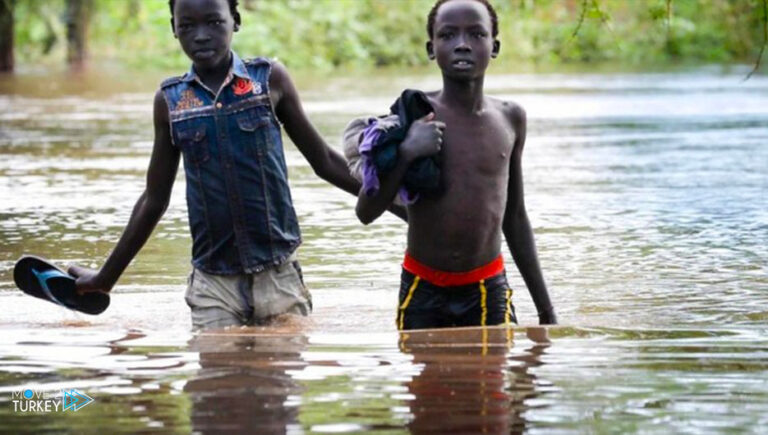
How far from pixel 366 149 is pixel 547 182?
6.93m

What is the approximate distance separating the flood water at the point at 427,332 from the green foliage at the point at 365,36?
59.9 feet

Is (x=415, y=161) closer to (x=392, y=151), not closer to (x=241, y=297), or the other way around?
(x=392, y=151)

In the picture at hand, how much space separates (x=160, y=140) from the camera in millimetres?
5371

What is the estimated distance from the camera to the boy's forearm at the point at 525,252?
5469 millimetres

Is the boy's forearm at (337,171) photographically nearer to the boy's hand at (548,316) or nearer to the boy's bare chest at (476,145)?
the boy's bare chest at (476,145)

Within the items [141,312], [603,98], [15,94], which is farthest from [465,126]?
[15,94]

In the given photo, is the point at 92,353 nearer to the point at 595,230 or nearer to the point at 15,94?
the point at 595,230

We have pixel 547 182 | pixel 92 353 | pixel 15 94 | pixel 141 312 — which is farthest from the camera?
pixel 15 94

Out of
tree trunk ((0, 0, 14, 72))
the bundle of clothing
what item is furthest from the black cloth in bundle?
tree trunk ((0, 0, 14, 72))

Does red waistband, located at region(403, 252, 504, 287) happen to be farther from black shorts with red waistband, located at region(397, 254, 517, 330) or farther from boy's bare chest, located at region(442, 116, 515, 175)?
boy's bare chest, located at region(442, 116, 515, 175)

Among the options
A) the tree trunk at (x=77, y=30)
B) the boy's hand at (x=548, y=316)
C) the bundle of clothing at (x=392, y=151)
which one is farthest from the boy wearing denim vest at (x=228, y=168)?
the tree trunk at (x=77, y=30)

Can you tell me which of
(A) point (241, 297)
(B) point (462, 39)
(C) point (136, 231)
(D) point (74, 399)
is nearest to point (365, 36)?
(C) point (136, 231)

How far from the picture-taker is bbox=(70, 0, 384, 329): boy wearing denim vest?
5.23 metres

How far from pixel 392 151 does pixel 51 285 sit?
1.53 meters
